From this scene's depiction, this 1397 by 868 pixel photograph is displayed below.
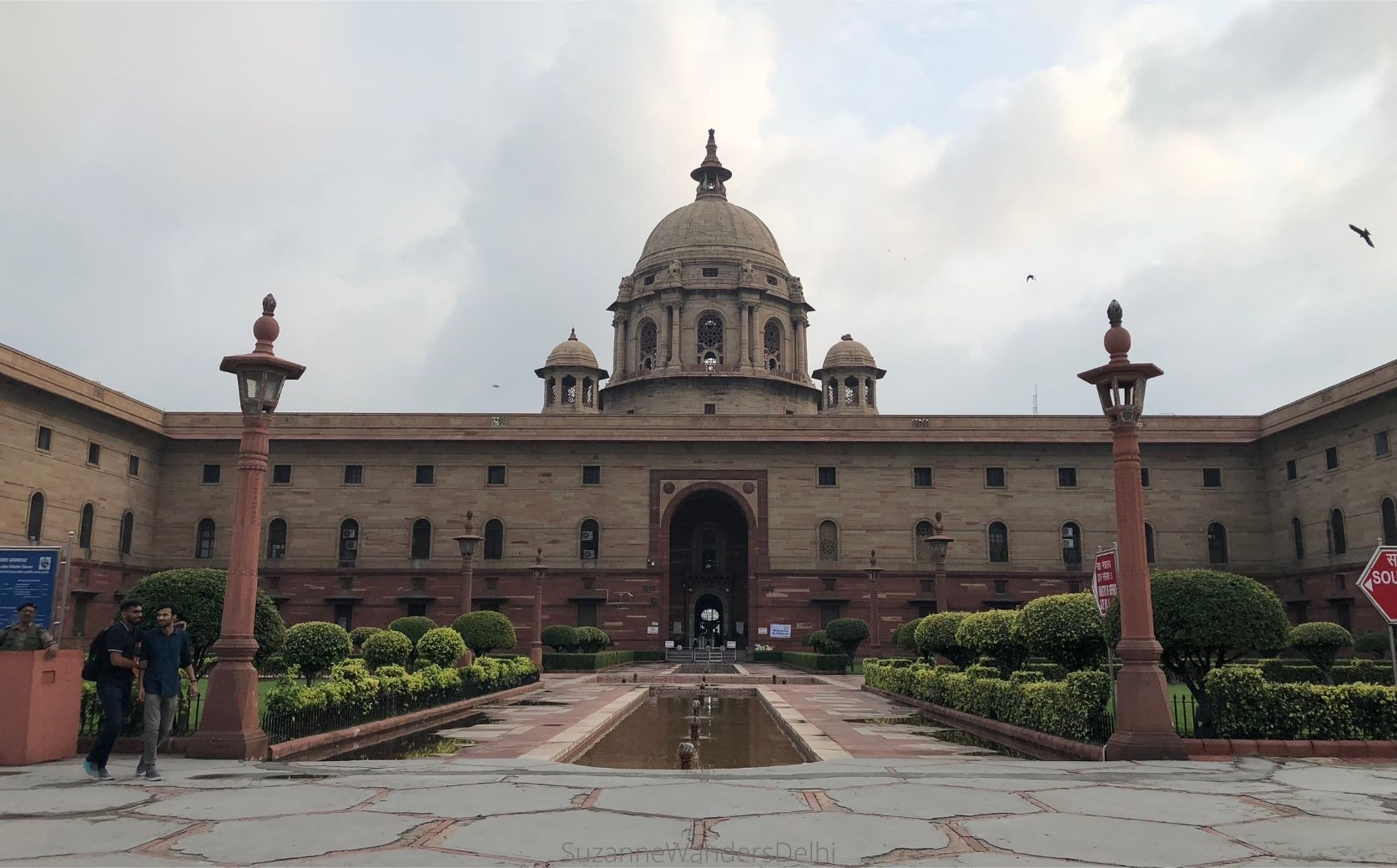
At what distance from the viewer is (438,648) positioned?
19.7 m

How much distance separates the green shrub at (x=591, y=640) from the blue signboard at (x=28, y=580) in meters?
24.2

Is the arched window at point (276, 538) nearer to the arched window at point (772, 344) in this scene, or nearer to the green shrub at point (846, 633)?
the green shrub at point (846, 633)

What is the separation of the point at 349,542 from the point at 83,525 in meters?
9.45

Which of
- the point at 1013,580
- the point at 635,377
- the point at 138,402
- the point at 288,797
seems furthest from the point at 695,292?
the point at 288,797

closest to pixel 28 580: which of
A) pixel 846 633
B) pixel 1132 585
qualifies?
pixel 1132 585

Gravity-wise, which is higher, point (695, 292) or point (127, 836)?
point (695, 292)

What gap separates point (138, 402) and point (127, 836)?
38.5 metres

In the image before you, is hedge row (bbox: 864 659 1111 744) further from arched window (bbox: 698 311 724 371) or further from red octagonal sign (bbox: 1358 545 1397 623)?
arched window (bbox: 698 311 724 371)

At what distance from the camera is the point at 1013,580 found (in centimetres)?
3984

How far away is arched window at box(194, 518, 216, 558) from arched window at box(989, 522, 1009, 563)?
1268 inches

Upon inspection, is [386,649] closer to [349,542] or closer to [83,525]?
[349,542]

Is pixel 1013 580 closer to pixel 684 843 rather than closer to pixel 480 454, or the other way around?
pixel 480 454

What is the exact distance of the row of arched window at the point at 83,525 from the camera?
1303 inches

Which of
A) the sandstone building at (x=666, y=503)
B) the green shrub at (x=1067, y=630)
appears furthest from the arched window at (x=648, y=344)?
the green shrub at (x=1067, y=630)
